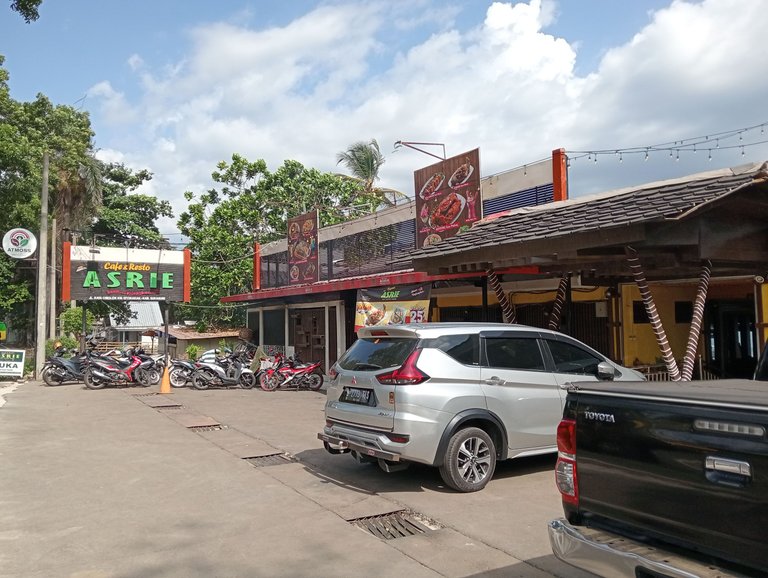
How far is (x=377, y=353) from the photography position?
22.1 feet

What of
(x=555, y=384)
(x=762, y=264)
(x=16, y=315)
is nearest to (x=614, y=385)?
(x=555, y=384)

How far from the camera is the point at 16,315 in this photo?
112 feet

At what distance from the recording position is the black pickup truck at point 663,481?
256 centimetres

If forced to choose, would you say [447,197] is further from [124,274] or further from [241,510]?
[124,274]

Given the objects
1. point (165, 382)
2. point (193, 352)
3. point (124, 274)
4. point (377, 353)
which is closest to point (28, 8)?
point (377, 353)

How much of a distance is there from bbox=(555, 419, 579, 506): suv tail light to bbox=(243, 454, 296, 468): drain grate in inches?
202

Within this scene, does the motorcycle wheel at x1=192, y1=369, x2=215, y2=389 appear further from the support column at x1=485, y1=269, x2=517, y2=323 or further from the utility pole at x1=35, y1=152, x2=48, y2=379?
the support column at x1=485, y1=269, x2=517, y2=323

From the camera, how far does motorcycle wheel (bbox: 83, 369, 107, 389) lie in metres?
17.3

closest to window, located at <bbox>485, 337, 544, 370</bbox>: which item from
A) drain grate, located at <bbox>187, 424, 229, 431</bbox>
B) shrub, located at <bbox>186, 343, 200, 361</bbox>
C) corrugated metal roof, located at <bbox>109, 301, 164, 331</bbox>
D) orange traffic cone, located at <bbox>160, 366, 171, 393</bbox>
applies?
drain grate, located at <bbox>187, 424, 229, 431</bbox>

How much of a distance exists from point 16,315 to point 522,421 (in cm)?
3484

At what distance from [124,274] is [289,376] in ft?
27.2

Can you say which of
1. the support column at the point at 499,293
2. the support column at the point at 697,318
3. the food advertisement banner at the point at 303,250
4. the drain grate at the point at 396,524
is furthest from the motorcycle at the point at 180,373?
the support column at the point at 697,318

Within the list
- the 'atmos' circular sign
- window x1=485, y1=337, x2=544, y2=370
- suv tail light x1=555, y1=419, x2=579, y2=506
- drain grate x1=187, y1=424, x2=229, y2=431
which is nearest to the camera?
suv tail light x1=555, y1=419, x2=579, y2=506

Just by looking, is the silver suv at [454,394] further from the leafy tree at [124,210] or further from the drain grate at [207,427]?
the leafy tree at [124,210]
